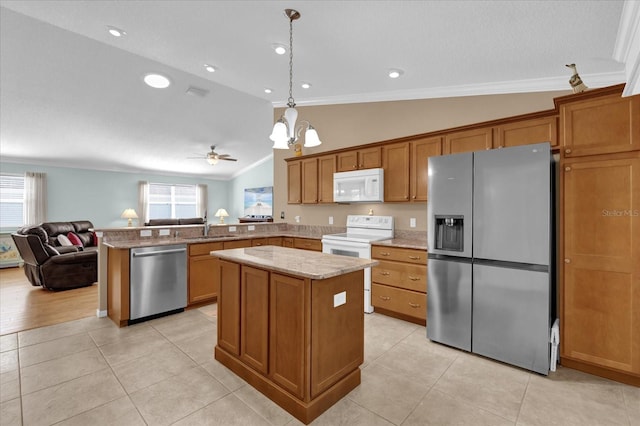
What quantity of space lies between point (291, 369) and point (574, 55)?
11.7 feet

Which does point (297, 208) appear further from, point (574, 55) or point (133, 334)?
point (574, 55)

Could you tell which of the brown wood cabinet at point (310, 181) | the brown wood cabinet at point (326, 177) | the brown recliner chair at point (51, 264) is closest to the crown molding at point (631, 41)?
the brown wood cabinet at point (326, 177)

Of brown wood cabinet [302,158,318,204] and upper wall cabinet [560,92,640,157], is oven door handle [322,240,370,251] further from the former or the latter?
upper wall cabinet [560,92,640,157]

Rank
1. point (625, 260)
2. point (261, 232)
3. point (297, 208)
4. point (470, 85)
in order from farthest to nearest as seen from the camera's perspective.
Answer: point (297, 208), point (261, 232), point (470, 85), point (625, 260)

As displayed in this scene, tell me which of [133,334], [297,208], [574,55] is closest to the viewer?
[574,55]

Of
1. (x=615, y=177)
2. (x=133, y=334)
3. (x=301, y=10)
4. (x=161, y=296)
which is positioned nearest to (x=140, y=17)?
(x=301, y=10)

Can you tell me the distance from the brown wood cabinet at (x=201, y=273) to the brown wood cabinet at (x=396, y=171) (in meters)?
2.52

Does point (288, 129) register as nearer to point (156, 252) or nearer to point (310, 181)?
point (156, 252)

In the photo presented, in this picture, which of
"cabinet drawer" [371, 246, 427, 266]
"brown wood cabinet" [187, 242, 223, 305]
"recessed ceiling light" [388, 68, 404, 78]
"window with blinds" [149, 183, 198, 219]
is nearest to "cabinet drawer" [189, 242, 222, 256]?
"brown wood cabinet" [187, 242, 223, 305]

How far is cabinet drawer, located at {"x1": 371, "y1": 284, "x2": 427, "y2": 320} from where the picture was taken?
328 centimetres

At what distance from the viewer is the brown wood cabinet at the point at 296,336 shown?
5.98 ft

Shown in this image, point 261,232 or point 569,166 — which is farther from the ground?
point 569,166

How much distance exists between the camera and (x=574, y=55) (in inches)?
102

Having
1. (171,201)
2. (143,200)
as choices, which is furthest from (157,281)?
(171,201)
